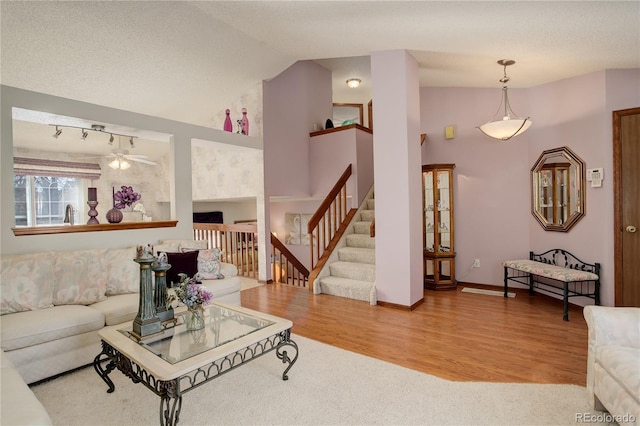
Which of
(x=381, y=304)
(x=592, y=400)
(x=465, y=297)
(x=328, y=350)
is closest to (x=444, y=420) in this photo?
(x=592, y=400)

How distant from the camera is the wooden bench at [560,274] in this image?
3.48 metres

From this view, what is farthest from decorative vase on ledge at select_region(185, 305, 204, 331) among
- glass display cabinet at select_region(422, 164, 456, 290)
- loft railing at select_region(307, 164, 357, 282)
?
glass display cabinet at select_region(422, 164, 456, 290)

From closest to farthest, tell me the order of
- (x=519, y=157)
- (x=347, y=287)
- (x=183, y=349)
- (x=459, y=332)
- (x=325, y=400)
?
(x=183, y=349) < (x=325, y=400) < (x=459, y=332) < (x=347, y=287) < (x=519, y=157)

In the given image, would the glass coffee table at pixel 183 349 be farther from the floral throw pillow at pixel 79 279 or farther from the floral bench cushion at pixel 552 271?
the floral bench cushion at pixel 552 271

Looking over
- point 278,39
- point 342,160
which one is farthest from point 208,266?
point 342,160

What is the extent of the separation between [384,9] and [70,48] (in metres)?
3.14

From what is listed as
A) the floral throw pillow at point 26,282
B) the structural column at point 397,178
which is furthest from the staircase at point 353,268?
the floral throw pillow at point 26,282

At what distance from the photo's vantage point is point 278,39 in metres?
3.97

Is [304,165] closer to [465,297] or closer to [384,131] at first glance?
[384,131]

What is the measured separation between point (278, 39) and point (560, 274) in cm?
420

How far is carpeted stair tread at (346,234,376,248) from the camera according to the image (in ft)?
16.1

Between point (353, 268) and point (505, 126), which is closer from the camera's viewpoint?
point (505, 126)

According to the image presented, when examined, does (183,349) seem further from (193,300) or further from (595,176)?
(595,176)

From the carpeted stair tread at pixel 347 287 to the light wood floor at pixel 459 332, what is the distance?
0.41 ft
